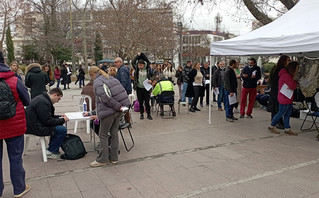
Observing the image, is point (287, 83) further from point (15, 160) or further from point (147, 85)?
point (15, 160)

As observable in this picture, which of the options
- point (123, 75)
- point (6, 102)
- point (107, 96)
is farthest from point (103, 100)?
point (123, 75)

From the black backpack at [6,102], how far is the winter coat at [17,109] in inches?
2.3

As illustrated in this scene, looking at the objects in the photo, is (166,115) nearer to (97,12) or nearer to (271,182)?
(271,182)

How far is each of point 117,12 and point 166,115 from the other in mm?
13580

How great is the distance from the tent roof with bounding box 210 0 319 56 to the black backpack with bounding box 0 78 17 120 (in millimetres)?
4687

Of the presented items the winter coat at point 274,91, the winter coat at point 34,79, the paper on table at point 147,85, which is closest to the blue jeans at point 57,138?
the winter coat at point 34,79

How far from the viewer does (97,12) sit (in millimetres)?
22250

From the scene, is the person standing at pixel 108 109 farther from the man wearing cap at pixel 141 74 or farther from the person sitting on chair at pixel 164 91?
the person sitting on chair at pixel 164 91

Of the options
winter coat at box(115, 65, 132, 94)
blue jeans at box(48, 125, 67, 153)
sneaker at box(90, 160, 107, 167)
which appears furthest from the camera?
winter coat at box(115, 65, 132, 94)

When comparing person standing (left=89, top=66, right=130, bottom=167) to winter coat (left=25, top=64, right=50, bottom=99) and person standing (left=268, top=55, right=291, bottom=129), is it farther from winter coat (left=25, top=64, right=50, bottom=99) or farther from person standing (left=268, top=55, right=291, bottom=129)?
person standing (left=268, top=55, right=291, bottom=129)

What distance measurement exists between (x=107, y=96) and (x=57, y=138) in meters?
1.34

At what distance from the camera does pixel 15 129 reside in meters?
3.11

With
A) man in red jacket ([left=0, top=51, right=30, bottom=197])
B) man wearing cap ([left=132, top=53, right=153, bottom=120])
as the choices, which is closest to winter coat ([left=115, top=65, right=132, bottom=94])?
man wearing cap ([left=132, top=53, right=153, bottom=120])

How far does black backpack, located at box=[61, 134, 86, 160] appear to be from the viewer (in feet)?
15.2
